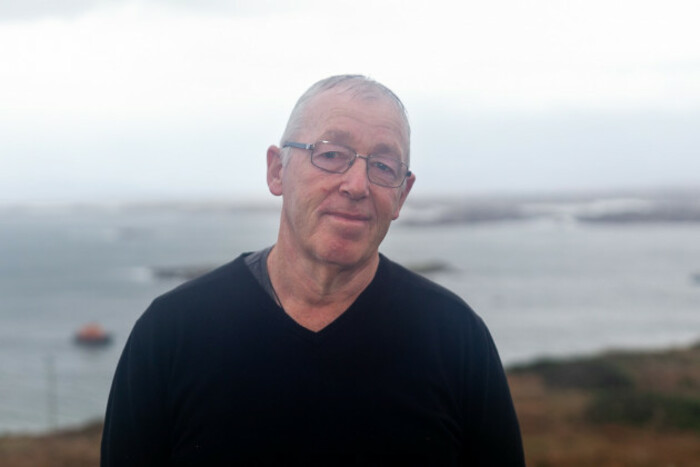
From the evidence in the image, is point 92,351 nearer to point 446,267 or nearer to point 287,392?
point 446,267

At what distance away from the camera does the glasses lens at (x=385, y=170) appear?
1.62 m

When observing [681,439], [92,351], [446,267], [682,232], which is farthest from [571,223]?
[681,439]

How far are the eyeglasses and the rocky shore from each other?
30.7 ft

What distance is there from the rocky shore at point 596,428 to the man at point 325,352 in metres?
9.14

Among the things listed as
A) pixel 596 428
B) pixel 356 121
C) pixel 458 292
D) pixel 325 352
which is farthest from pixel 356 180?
pixel 458 292

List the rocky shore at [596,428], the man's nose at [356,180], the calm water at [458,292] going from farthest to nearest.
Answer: the calm water at [458,292] → the rocky shore at [596,428] → the man's nose at [356,180]

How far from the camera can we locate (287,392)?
1607 mm

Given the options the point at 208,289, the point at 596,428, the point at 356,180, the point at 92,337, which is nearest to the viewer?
the point at 356,180

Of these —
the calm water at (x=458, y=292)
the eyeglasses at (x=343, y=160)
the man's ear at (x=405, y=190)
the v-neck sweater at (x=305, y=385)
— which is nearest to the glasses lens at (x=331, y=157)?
the eyeglasses at (x=343, y=160)

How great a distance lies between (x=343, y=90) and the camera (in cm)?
166

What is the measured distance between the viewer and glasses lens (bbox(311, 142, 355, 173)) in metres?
1.61

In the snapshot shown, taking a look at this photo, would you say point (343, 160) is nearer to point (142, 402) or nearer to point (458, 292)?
point (142, 402)

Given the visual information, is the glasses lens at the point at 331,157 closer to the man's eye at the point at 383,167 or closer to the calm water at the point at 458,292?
the man's eye at the point at 383,167

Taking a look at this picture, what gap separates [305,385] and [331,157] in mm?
485
